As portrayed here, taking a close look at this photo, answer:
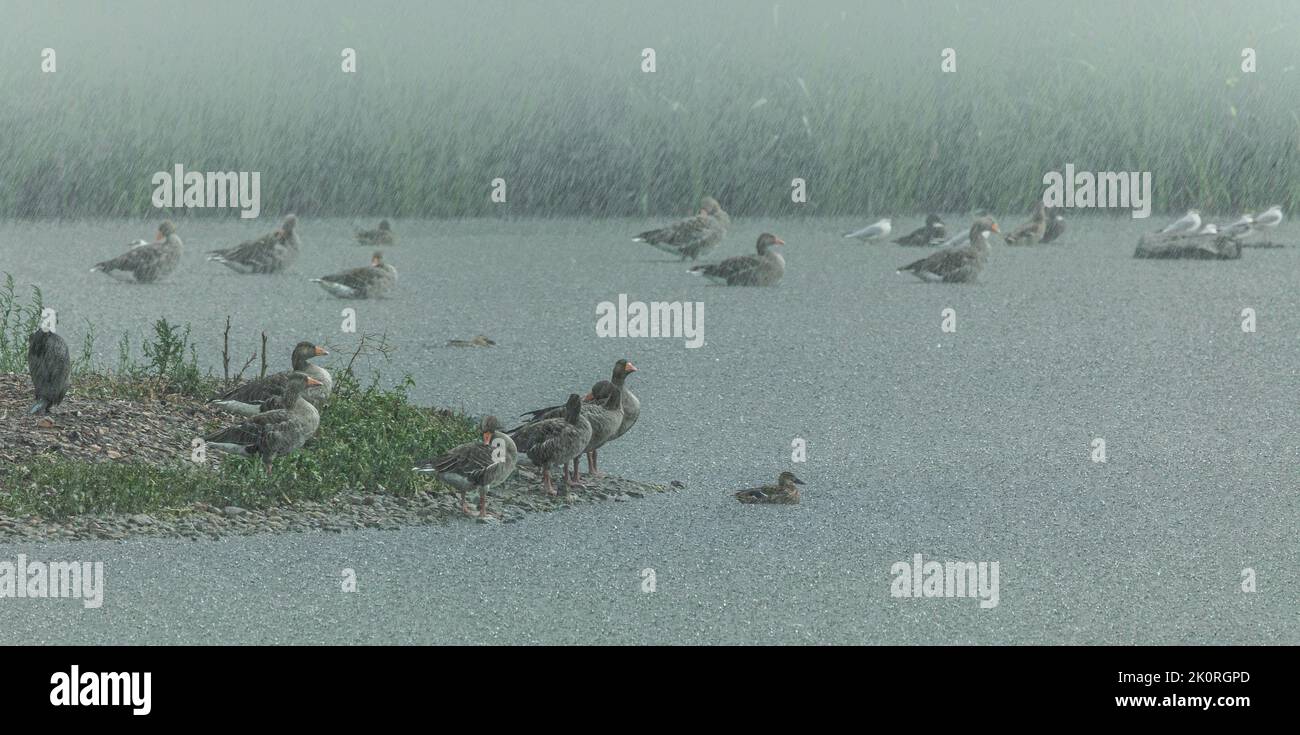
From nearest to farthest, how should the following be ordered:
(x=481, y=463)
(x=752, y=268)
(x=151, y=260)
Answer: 1. (x=481, y=463)
2. (x=151, y=260)
3. (x=752, y=268)

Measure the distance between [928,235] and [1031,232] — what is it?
5.14 feet

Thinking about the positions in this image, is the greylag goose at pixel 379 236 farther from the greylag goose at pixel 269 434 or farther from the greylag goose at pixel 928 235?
the greylag goose at pixel 269 434

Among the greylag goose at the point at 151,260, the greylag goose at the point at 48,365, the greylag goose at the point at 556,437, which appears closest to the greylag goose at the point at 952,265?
the greylag goose at the point at 151,260

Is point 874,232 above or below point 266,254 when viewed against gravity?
above

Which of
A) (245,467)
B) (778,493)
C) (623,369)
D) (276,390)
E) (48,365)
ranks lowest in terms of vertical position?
(778,493)

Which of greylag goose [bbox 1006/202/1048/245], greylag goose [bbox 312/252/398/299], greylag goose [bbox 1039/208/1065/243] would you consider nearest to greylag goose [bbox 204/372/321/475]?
greylag goose [bbox 312/252/398/299]

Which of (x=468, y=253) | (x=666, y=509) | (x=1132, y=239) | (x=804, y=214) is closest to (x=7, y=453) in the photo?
(x=666, y=509)

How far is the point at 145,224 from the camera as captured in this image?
75.8ft

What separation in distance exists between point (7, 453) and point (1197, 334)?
11.7 m

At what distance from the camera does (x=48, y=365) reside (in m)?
11.5

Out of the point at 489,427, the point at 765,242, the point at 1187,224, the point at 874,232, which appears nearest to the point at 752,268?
the point at 765,242

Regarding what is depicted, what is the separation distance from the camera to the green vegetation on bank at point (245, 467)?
1016 cm

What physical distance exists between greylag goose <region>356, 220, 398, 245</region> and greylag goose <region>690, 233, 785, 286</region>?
4.73m

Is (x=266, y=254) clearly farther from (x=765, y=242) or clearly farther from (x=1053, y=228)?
(x=1053, y=228)
